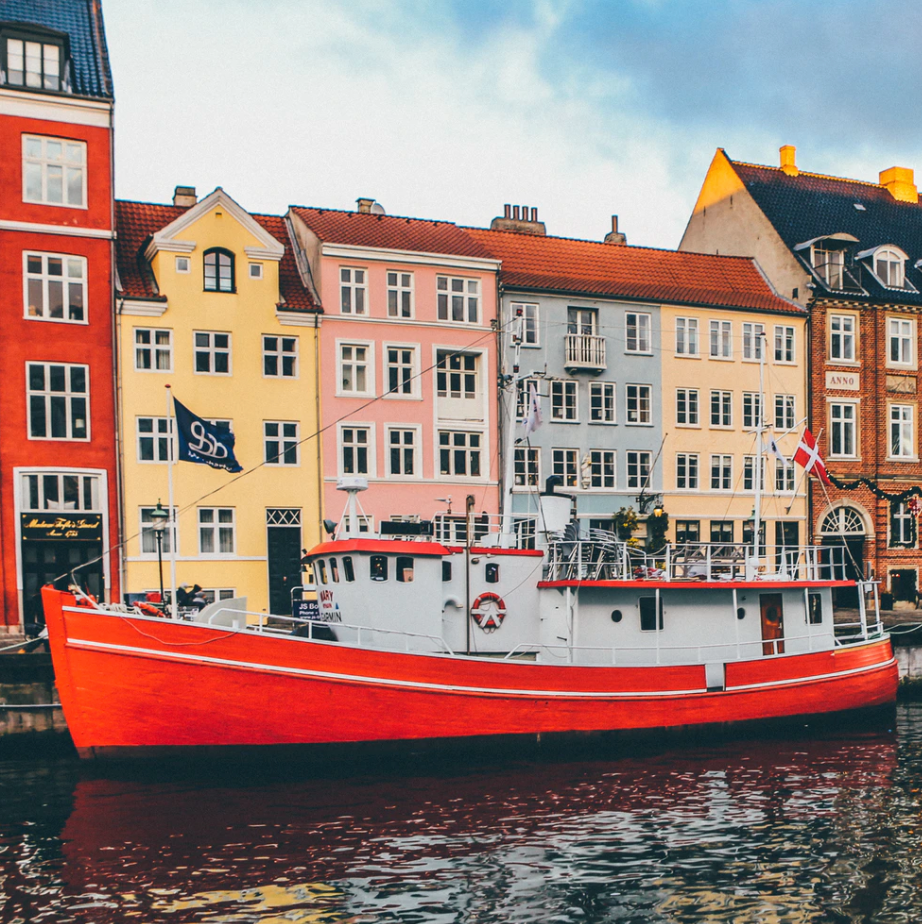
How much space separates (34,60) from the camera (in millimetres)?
34406

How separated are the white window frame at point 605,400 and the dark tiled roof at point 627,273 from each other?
3.40 meters

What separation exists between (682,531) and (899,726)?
15.2 meters

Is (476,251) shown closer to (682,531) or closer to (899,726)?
(682,531)

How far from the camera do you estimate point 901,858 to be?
16.4 metres

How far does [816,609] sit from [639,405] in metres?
15.6

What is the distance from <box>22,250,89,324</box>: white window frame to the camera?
3362 cm

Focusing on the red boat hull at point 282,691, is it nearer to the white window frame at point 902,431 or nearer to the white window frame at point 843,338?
the white window frame at point 843,338

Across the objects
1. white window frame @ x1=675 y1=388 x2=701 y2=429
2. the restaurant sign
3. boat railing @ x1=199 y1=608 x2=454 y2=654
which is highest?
white window frame @ x1=675 y1=388 x2=701 y2=429

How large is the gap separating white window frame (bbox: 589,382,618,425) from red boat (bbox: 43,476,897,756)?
44.3ft

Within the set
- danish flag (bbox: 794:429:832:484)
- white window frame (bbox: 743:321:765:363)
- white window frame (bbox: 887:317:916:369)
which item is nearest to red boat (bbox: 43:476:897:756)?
danish flag (bbox: 794:429:832:484)

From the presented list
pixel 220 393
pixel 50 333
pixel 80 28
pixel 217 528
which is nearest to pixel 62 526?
pixel 217 528

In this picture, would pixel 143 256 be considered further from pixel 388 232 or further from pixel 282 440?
pixel 388 232

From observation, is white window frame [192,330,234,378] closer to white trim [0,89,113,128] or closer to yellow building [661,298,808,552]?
white trim [0,89,113,128]

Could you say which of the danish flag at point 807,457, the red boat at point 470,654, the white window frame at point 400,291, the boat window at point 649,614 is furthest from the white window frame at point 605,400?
the boat window at point 649,614
